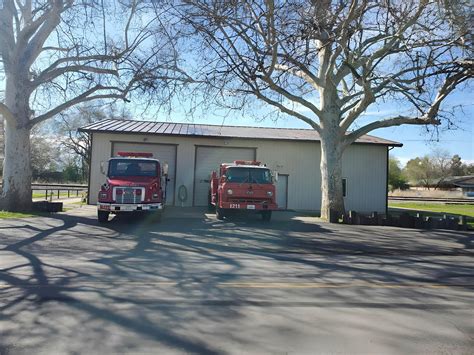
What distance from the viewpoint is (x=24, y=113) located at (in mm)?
18422

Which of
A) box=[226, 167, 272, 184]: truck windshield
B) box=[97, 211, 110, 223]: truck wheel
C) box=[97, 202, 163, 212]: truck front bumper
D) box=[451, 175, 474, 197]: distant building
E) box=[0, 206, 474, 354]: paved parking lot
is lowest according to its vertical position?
box=[0, 206, 474, 354]: paved parking lot

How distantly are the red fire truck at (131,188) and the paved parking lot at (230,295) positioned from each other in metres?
2.84

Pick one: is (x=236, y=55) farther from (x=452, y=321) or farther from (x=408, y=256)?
(x=452, y=321)

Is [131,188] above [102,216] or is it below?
above

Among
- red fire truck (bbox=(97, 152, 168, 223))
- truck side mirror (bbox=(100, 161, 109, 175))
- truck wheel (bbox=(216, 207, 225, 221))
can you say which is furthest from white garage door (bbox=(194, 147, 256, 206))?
truck side mirror (bbox=(100, 161, 109, 175))

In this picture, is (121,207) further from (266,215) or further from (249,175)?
(266,215)

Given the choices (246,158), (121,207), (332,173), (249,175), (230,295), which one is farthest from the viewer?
(246,158)

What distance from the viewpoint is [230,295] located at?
240 inches

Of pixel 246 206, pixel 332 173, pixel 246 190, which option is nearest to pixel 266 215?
pixel 246 206

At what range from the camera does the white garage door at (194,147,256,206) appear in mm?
24750

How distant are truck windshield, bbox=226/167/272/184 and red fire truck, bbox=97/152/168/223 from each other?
295 centimetres

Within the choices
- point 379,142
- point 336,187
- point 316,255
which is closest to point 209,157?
point 336,187

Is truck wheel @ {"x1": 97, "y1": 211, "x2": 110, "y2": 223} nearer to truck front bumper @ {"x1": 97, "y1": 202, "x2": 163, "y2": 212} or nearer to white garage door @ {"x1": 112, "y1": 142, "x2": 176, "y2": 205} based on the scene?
truck front bumper @ {"x1": 97, "y1": 202, "x2": 163, "y2": 212}

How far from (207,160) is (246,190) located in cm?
883
